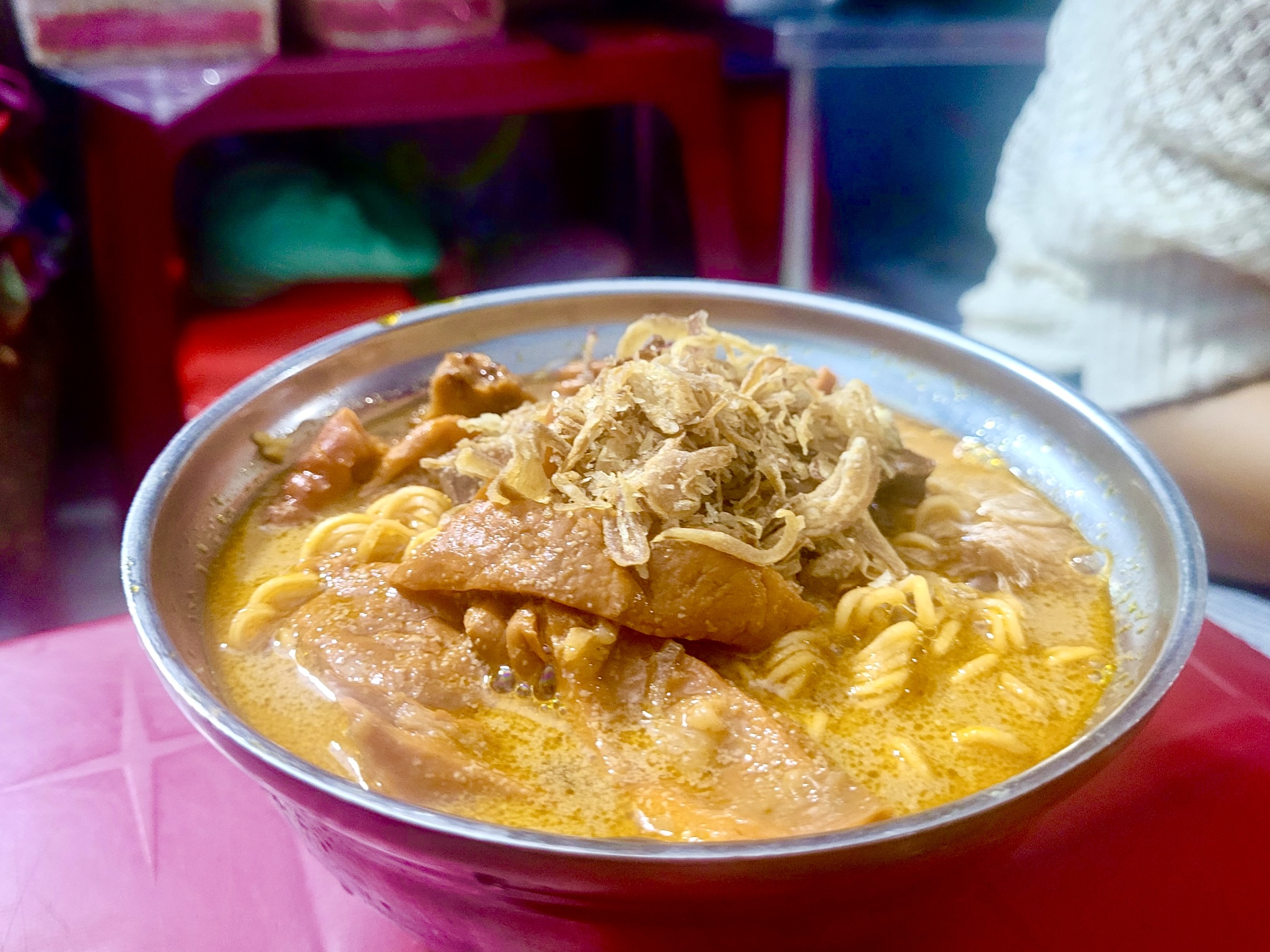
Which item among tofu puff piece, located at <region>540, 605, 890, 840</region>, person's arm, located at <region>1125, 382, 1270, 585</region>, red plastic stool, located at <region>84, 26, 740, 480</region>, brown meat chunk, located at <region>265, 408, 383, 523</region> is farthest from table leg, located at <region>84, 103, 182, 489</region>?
person's arm, located at <region>1125, 382, 1270, 585</region>

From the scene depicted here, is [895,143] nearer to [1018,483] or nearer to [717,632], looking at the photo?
[1018,483]

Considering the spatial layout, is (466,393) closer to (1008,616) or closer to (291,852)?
(291,852)

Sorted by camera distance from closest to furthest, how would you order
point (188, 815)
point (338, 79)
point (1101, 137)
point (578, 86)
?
point (188, 815) < point (1101, 137) < point (338, 79) < point (578, 86)

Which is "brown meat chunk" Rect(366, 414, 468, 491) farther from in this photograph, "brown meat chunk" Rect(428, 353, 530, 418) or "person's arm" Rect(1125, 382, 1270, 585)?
"person's arm" Rect(1125, 382, 1270, 585)

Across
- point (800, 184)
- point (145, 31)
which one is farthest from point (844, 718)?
point (800, 184)

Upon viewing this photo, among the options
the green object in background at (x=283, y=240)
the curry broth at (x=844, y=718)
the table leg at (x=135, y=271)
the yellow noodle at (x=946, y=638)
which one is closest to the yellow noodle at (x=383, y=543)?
the curry broth at (x=844, y=718)

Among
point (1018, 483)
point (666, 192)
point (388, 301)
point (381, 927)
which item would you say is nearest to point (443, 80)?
point (388, 301)
